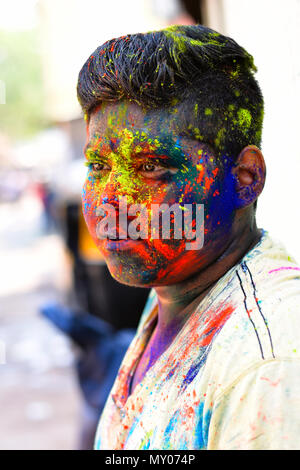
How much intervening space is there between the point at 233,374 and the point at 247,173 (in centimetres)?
55

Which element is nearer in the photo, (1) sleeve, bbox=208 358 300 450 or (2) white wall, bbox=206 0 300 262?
(1) sleeve, bbox=208 358 300 450

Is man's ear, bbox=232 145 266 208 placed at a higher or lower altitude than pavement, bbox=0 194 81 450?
higher

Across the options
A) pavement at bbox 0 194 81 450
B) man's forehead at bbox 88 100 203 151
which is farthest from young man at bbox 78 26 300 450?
pavement at bbox 0 194 81 450

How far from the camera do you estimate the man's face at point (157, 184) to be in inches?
47.9

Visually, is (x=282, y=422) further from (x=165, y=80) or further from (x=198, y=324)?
(x=165, y=80)

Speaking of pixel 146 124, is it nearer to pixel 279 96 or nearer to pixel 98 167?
pixel 98 167

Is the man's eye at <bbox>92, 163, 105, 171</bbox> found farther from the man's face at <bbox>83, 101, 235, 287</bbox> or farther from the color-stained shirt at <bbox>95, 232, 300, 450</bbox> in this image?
the color-stained shirt at <bbox>95, 232, 300, 450</bbox>

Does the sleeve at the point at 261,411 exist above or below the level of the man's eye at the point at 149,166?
below

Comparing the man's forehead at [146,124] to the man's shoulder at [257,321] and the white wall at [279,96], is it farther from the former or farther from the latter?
the white wall at [279,96]

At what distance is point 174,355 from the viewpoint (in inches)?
49.1

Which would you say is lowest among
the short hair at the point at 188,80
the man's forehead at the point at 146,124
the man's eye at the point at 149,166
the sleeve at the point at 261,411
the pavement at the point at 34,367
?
the pavement at the point at 34,367

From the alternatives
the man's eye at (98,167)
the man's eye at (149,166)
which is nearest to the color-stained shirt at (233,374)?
the man's eye at (149,166)

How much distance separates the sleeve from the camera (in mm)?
902

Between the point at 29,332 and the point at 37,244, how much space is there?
7.55 metres
